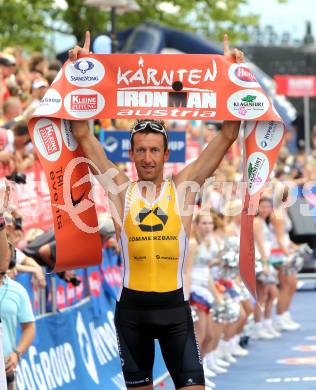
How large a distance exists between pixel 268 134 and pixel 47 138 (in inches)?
59.9

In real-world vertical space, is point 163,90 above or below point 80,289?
above

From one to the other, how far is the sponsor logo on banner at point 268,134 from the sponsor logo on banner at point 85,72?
116cm

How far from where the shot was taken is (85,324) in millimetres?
10852

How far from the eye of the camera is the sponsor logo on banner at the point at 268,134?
7.65 meters

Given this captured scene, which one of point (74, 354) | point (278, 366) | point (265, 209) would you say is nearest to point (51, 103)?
point (74, 354)

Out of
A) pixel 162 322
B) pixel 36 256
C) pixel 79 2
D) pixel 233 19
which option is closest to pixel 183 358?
pixel 162 322

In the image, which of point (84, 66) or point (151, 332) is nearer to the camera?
point (151, 332)

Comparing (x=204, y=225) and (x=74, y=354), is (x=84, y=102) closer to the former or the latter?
(x=74, y=354)

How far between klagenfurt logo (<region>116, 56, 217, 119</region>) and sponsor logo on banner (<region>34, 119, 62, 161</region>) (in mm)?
478

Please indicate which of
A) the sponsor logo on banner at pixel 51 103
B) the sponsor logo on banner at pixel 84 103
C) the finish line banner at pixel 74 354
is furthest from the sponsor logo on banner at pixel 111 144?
the sponsor logo on banner at pixel 51 103

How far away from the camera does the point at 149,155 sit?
7.33 m

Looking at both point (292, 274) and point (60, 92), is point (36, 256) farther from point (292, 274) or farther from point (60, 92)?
point (292, 274)

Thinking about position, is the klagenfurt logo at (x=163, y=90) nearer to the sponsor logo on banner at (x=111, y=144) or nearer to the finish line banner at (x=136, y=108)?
the finish line banner at (x=136, y=108)

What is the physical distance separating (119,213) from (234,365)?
6530 mm
